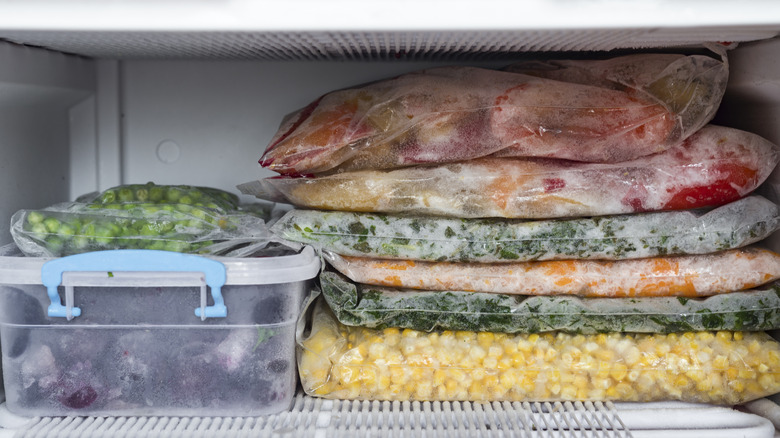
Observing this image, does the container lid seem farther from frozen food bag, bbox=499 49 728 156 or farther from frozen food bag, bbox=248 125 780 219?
frozen food bag, bbox=499 49 728 156

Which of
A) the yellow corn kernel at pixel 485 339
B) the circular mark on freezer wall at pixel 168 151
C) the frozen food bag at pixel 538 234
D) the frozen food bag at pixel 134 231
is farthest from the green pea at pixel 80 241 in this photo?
the yellow corn kernel at pixel 485 339

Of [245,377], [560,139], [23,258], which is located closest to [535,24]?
[560,139]

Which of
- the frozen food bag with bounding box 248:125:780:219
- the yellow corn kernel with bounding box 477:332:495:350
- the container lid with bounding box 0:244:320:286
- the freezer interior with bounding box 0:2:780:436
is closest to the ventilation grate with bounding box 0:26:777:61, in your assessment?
the freezer interior with bounding box 0:2:780:436

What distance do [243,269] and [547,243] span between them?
374mm

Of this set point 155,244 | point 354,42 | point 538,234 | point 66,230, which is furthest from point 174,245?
point 538,234

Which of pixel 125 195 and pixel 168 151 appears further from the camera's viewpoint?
pixel 168 151

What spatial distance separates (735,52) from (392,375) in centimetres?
64

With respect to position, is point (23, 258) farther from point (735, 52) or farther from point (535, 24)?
point (735, 52)

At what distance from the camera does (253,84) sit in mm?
Answer: 1109

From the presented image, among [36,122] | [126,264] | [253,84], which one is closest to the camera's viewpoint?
[126,264]

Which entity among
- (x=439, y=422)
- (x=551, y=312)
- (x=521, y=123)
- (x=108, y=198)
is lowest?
(x=439, y=422)

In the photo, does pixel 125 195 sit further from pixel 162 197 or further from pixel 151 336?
pixel 151 336

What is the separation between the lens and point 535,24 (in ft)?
1.94

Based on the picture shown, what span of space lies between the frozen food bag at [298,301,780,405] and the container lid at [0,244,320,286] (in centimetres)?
10
